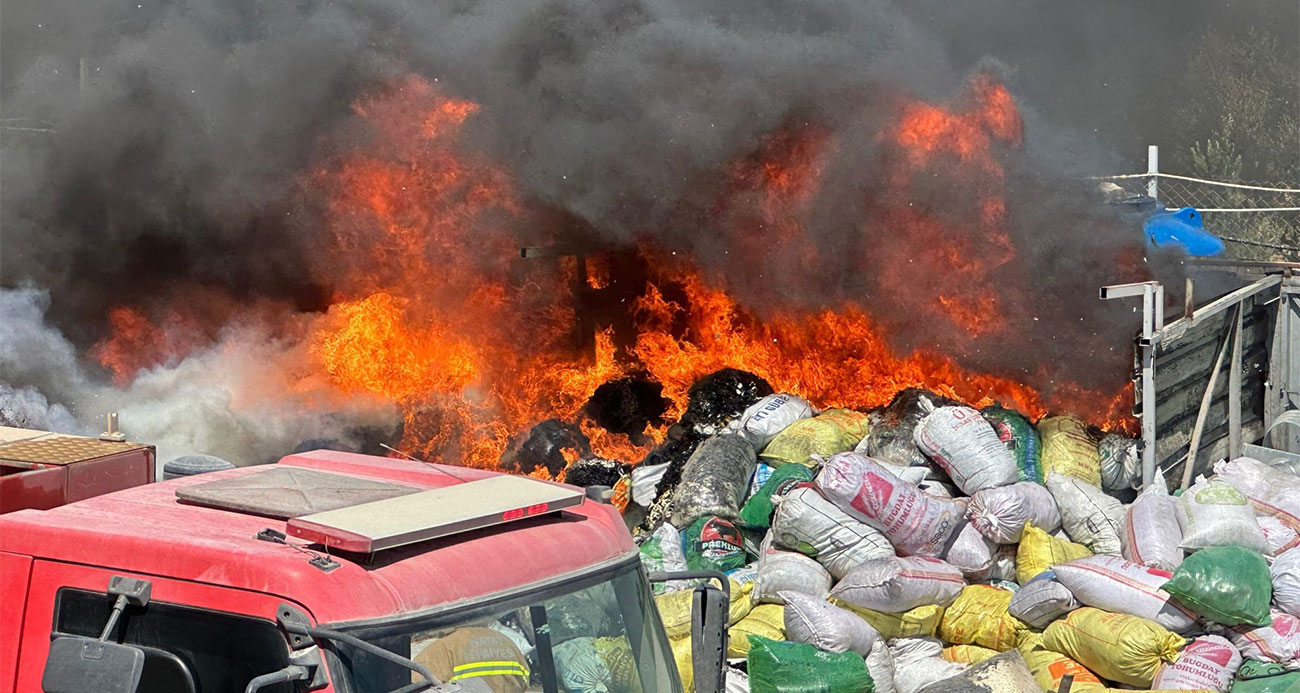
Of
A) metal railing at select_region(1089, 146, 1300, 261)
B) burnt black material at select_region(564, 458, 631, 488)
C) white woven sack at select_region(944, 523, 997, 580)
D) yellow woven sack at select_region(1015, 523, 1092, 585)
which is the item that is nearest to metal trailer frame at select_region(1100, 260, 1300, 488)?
yellow woven sack at select_region(1015, 523, 1092, 585)

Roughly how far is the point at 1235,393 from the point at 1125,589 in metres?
2.62

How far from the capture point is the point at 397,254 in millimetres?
8930

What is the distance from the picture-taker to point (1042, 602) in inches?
213

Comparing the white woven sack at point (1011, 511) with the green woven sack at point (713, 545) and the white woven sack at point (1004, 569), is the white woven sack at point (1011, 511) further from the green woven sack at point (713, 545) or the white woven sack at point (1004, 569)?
the green woven sack at point (713, 545)

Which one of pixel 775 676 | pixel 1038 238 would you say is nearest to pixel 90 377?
pixel 775 676

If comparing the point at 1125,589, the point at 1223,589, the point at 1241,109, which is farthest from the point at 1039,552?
the point at 1241,109

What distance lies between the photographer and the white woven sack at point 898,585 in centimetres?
548

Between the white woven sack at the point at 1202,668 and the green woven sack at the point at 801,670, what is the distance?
1.23 meters

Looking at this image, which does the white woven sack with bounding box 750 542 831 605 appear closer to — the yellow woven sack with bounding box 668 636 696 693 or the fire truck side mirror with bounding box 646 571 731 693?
the yellow woven sack with bounding box 668 636 696 693

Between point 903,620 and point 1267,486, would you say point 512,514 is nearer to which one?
point 903,620

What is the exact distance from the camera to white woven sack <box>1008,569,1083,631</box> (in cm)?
539

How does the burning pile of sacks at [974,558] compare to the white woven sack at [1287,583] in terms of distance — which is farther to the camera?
the white woven sack at [1287,583]

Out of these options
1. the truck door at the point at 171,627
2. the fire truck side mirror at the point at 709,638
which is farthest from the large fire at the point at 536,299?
the truck door at the point at 171,627

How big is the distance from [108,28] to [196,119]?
102 cm
